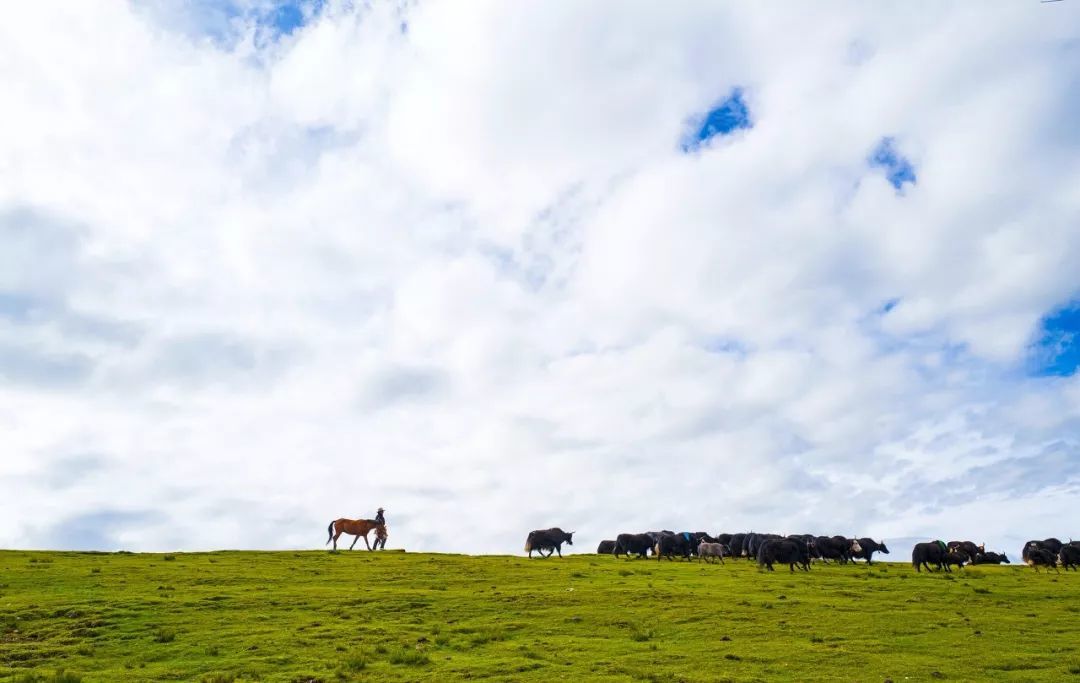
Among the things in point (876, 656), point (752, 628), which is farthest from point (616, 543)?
point (876, 656)

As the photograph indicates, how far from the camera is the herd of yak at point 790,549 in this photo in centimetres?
4481

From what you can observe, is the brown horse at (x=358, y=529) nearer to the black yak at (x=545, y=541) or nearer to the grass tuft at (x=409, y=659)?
the black yak at (x=545, y=541)

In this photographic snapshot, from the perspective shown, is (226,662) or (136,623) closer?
(226,662)

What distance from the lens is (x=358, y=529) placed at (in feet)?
177

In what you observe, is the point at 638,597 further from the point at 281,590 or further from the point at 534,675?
the point at 281,590

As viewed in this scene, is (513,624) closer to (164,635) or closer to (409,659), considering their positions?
(409,659)

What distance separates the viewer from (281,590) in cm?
3406

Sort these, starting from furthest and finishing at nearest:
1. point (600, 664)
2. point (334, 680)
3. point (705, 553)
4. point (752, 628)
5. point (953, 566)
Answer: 1. point (953, 566)
2. point (705, 553)
3. point (752, 628)
4. point (600, 664)
5. point (334, 680)

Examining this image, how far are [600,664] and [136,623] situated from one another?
16.6 meters

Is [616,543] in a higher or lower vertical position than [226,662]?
higher

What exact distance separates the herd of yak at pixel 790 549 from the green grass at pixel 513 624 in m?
3.93

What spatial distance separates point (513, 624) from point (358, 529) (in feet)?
92.7

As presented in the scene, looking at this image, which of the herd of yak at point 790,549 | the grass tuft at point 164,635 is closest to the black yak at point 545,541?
the herd of yak at point 790,549

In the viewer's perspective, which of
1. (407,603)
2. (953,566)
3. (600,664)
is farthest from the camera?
(953,566)
